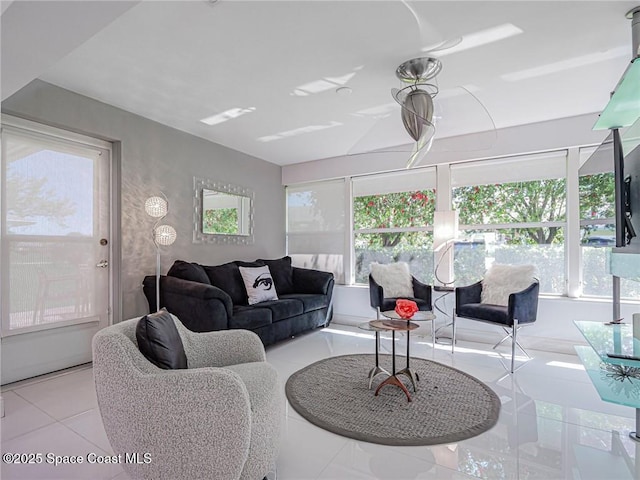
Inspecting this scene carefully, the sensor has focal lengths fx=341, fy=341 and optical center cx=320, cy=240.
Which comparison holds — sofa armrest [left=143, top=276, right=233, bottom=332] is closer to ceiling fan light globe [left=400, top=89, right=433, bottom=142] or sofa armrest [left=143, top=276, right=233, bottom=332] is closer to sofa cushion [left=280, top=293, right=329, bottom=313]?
sofa cushion [left=280, top=293, right=329, bottom=313]

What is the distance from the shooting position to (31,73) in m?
1.98

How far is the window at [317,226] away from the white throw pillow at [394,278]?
2.87 feet

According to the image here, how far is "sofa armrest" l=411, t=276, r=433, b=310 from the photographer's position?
4.10m

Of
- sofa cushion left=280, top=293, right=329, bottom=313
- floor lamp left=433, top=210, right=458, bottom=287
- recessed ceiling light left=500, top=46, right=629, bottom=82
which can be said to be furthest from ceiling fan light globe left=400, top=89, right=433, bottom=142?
sofa cushion left=280, top=293, right=329, bottom=313

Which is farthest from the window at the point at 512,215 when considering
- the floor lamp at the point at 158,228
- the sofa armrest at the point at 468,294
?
the floor lamp at the point at 158,228

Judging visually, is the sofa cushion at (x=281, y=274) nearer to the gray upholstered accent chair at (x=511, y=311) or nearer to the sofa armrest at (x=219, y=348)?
the gray upholstered accent chair at (x=511, y=311)

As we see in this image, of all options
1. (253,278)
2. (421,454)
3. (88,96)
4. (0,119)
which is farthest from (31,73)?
(421,454)

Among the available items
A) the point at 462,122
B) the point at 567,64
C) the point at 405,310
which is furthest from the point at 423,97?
the point at 405,310

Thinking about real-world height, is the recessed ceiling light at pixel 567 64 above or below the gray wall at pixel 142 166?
above

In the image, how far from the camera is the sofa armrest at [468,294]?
3.71 metres

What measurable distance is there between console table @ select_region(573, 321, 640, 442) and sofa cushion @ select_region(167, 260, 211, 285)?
3243 millimetres

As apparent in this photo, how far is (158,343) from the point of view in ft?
5.02

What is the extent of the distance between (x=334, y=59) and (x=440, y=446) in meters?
2.59

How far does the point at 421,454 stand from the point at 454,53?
255cm
